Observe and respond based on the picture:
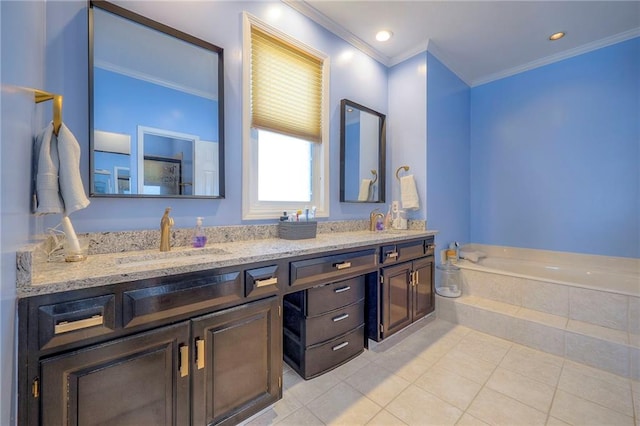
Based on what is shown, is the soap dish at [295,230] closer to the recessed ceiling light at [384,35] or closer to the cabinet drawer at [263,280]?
the cabinet drawer at [263,280]

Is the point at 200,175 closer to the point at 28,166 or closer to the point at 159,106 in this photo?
the point at 159,106

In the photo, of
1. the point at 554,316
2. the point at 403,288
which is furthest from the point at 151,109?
the point at 554,316

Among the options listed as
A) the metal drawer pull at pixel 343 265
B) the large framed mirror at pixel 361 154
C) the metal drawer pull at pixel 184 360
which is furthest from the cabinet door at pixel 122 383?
the large framed mirror at pixel 361 154

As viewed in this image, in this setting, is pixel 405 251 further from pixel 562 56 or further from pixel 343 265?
pixel 562 56

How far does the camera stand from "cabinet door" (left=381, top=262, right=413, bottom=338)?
1914 mm

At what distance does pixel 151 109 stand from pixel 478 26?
2.75 meters

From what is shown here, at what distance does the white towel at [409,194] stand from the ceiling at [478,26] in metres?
1.29

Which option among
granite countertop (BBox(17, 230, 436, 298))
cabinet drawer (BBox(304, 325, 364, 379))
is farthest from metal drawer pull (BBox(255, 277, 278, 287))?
cabinet drawer (BBox(304, 325, 364, 379))

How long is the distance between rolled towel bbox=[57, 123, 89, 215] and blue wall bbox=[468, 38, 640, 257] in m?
3.80

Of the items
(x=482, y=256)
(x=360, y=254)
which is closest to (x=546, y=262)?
(x=482, y=256)

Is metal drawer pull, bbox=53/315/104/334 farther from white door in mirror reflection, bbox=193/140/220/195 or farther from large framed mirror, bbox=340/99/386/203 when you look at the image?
large framed mirror, bbox=340/99/386/203

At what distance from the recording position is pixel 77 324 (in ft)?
2.66

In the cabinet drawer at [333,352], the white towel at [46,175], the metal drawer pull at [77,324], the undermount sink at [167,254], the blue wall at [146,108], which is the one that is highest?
the blue wall at [146,108]

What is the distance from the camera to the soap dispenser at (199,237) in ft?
4.84
